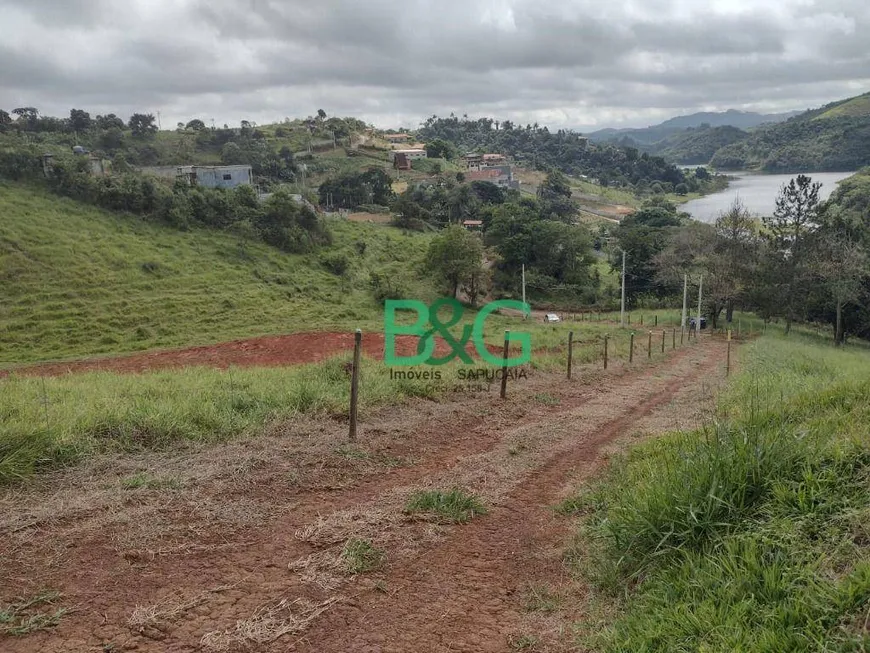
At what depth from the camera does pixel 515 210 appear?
1852 inches

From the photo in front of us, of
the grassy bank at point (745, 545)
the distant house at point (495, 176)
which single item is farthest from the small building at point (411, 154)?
the grassy bank at point (745, 545)

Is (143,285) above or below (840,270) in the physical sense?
below

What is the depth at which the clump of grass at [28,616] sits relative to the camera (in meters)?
3.09

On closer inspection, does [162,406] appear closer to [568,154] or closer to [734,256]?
[734,256]

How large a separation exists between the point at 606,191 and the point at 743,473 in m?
103

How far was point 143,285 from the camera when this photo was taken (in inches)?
1112

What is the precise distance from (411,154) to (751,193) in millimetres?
57515

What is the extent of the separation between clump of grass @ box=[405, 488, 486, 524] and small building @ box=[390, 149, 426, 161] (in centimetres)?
8073

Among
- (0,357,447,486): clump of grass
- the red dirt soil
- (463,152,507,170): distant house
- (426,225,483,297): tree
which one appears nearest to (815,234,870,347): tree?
(426,225,483,297): tree

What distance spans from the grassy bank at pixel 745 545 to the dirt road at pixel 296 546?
0.46 metres

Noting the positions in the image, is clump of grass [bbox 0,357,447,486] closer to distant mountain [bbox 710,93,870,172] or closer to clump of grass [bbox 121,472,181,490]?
clump of grass [bbox 121,472,181,490]

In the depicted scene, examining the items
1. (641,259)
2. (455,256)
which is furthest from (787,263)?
(455,256)

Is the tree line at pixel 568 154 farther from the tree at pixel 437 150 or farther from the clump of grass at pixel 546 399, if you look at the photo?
the clump of grass at pixel 546 399

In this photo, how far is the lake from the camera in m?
78.1
